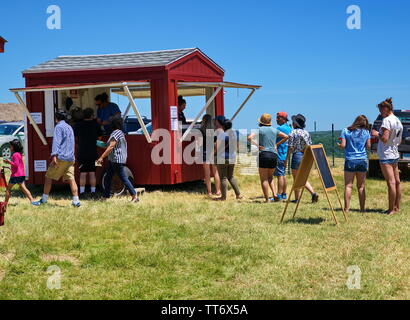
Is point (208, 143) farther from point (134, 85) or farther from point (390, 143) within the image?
point (390, 143)

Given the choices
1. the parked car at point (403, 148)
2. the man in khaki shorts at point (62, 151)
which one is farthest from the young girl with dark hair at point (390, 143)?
the parked car at point (403, 148)

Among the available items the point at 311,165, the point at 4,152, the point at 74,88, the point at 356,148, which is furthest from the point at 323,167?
the point at 4,152

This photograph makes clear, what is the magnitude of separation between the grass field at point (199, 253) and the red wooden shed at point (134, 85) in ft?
7.41

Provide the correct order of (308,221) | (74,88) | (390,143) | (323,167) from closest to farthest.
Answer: (323,167), (308,221), (390,143), (74,88)

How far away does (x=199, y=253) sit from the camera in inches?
265

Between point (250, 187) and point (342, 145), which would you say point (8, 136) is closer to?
point (250, 187)

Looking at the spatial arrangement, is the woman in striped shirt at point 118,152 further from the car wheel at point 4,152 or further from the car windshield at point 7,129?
the car windshield at point 7,129

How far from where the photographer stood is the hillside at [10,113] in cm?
6219

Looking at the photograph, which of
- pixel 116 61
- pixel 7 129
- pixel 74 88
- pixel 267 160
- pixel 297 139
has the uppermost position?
pixel 116 61

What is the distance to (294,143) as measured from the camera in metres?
10.3

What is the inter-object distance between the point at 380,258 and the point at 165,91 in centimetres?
639

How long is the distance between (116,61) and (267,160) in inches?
168

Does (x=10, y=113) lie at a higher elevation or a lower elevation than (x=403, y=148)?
lower
